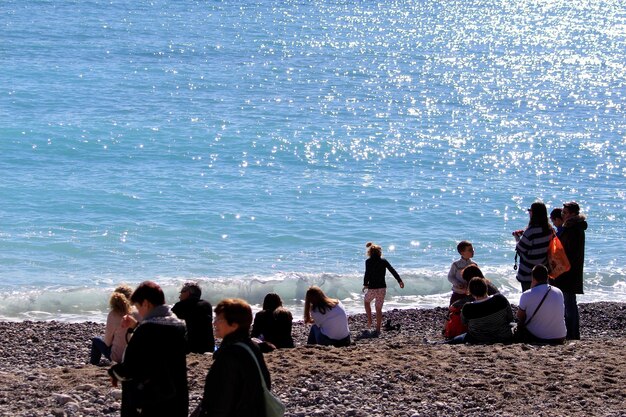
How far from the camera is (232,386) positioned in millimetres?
6867

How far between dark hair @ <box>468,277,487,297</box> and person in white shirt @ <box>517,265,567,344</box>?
488 millimetres

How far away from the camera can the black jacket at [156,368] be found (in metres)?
7.21

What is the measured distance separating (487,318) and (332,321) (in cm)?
178

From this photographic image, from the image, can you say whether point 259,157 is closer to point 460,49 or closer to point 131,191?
point 131,191

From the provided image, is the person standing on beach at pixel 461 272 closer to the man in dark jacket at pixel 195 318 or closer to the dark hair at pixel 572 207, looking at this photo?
the dark hair at pixel 572 207

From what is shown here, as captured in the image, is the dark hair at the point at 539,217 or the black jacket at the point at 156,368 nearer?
the black jacket at the point at 156,368

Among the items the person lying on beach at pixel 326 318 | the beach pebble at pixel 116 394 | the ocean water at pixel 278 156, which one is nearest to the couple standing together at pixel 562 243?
the person lying on beach at pixel 326 318

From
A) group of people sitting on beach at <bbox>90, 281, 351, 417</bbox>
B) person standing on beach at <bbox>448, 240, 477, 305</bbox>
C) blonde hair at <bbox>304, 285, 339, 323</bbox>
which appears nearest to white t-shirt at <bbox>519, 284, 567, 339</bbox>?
person standing on beach at <bbox>448, 240, 477, 305</bbox>

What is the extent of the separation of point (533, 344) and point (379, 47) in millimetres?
50866

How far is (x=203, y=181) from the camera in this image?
31078 millimetres

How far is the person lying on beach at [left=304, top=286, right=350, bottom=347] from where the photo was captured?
12.5 m

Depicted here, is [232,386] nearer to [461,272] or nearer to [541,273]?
[541,273]

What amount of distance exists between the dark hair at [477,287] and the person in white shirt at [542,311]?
0.49 m

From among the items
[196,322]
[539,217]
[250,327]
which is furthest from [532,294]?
[250,327]
